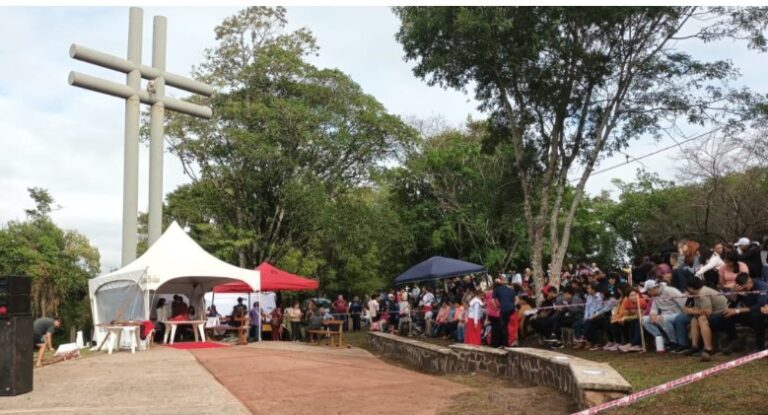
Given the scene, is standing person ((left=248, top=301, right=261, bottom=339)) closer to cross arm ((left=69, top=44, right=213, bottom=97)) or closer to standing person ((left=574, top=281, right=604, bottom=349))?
cross arm ((left=69, top=44, right=213, bottom=97))

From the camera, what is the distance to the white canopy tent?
17922 mm

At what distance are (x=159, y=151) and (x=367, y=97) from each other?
9.70 meters

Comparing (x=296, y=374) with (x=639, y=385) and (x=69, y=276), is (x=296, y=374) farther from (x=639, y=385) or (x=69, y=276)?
(x=69, y=276)

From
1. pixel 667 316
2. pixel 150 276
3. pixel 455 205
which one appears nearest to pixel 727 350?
pixel 667 316

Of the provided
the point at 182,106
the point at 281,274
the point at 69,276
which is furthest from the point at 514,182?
the point at 69,276

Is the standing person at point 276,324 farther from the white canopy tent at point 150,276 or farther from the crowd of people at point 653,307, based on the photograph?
the crowd of people at point 653,307

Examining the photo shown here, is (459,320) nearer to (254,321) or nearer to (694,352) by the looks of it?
(254,321)

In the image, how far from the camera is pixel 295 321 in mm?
22109

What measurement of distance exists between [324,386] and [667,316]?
17.3 ft

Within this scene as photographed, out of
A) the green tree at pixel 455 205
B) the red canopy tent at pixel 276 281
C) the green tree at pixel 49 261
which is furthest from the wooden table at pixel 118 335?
the green tree at pixel 49 261

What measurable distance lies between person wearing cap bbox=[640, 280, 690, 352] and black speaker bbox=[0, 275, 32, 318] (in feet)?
30.8

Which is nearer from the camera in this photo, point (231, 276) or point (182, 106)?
point (231, 276)

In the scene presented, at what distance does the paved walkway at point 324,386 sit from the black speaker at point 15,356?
8.81 ft

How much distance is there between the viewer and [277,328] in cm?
2184
